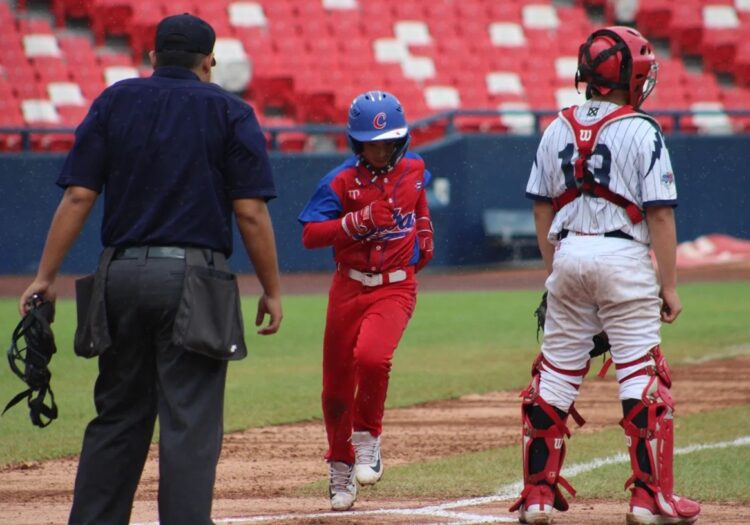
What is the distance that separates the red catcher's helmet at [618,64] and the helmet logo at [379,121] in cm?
107

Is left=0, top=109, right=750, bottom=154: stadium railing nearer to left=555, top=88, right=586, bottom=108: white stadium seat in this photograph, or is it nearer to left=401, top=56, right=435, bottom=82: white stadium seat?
left=555, top=88, right=586, bottom=108: white stadium seat

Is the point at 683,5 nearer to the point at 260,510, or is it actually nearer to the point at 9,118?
the point at 9,118

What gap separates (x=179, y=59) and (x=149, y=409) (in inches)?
45.8

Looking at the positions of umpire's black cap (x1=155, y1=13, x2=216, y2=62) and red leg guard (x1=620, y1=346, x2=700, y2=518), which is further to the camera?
red leg guard (x1=620, y1=346, x2=700, y2=518)

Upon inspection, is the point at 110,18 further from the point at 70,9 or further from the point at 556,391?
the point at 556,391

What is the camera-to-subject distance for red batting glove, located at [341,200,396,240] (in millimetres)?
6039

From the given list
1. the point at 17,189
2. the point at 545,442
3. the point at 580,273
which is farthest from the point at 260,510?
the point at 17,189

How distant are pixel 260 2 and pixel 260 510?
63.7 feet

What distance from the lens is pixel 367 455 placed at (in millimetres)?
6348

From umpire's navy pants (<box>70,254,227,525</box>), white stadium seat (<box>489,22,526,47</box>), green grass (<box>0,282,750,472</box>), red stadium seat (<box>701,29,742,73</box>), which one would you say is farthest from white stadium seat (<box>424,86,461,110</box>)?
umpire's navy pants (<box>70,254,227,525</box>)

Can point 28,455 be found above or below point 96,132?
below

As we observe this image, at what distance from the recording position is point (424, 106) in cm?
2325

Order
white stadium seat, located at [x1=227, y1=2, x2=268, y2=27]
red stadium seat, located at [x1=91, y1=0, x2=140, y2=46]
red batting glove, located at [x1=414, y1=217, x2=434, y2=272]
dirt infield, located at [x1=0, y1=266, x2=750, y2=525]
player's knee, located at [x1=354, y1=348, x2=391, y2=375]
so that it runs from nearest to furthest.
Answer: dirt infield, located at [x1=0, y1=266, x2=750, y2=525], player's knee, located at [x1=354, y1=348, x2=391, y2=375], red batting glove, located at [x1=414, y1=217, x2=434, y2=272], red stadium seat, located at [x1=91, y1=0, x2=140, y2=46], white stadium seat, located at [x1=227, y1=2, x2=268, y2=27]

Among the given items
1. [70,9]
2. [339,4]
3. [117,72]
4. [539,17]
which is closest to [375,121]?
[117,72]
